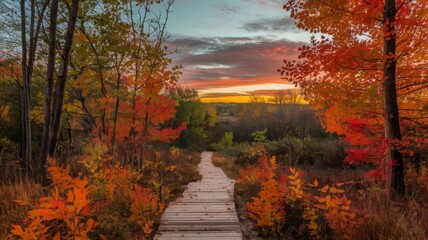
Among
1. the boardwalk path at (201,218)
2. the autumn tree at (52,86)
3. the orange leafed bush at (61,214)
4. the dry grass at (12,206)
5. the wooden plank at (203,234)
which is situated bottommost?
the boardwalk path at (201,218)

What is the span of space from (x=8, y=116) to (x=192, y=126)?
16.5m

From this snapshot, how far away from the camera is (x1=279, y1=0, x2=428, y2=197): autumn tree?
6477 mm

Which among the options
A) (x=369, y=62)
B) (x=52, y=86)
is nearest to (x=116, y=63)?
(x=52, y=86)

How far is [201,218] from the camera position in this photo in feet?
18.5

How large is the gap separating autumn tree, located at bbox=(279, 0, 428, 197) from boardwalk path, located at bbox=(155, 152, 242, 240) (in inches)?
136

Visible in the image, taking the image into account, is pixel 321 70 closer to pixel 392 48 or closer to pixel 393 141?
pixel 392 48

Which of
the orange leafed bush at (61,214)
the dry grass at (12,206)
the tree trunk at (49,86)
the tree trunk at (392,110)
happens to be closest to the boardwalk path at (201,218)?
the orange leafed bush at (61,214)

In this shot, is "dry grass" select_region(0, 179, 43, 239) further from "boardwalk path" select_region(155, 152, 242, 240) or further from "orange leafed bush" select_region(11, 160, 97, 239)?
"boardwalk path" select_region(155, 152, 242, 240)

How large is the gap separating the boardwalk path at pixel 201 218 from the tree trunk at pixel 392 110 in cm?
393

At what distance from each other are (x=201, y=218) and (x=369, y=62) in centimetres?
544

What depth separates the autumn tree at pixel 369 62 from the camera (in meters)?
6.48

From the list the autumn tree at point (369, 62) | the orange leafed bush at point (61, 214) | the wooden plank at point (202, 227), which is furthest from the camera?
the autumn tree at point (369, 62)

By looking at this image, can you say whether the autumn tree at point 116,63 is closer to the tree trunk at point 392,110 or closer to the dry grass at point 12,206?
the dry grass at point 12,206

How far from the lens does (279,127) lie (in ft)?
103
